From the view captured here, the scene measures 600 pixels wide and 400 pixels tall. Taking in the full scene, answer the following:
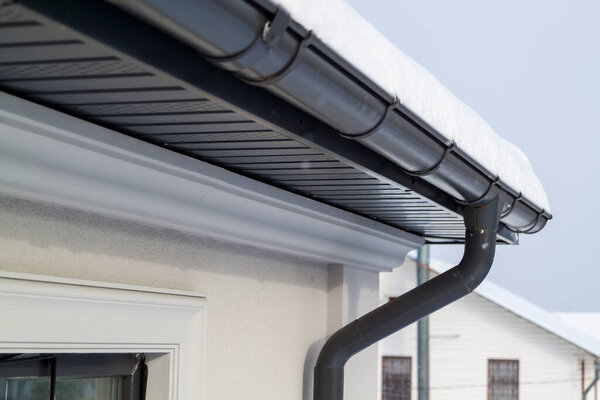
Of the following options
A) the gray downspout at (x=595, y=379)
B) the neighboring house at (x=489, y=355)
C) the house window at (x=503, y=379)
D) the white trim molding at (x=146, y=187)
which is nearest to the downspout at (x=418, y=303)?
the white trim molding at (x=146, y=187)

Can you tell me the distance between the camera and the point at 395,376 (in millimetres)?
12672

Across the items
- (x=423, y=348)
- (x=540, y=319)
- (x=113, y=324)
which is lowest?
(x=113, y=324)

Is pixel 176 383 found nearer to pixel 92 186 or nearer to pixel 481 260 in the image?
pixel 92 186

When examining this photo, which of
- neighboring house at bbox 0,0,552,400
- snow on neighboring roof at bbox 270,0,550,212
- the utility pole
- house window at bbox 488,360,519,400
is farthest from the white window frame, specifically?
house window at bbox 488,360,519,400

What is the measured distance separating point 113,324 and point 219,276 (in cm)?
63

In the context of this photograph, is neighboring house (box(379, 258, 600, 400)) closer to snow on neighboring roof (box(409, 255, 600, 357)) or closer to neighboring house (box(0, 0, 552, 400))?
snow on neighboring roof (box(409, 255, 600, 357))

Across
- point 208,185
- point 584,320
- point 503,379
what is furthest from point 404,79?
point 584,320

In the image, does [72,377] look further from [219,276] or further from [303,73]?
[303,73]

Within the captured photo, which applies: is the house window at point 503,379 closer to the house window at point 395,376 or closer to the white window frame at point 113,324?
the house window at point 395,376

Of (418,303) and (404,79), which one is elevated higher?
(404,79)

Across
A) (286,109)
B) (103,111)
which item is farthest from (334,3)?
(103,111)

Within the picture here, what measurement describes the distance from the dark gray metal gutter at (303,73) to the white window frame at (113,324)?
2.39ft

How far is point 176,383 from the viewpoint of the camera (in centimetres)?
242

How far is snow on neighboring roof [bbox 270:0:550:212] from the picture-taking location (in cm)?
150
